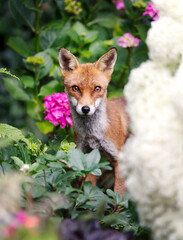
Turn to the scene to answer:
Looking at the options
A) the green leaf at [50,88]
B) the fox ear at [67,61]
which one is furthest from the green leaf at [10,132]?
the green leaf at [50,88]

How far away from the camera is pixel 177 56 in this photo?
1.49 metres

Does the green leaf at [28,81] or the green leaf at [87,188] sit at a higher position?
the green leaf at [87,188]

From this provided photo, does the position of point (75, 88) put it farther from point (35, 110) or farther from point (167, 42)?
point (167, 42)

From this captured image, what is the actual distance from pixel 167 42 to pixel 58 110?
155 cm

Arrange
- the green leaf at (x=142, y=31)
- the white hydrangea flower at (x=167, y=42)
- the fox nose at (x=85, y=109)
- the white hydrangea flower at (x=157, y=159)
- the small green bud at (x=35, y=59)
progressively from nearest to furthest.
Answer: the white hydrangea flower at (x=157, y=159) → the white hydrangea flower at (x=167, y=42) → the fox nose at (x=85, y=109) → the small green bud at (x=35, y=59) → the green leaf at (x=142, y=31)

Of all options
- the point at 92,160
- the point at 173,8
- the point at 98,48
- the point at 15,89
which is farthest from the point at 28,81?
the point at 173,8

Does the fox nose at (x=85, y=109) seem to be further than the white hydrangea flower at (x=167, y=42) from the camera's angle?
Yes

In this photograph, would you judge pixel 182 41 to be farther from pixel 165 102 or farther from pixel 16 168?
pixel 16 168

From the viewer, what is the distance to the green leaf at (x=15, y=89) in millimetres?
3750

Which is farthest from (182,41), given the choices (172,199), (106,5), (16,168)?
(106,5)

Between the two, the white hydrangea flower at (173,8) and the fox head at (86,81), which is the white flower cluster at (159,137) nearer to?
the white hydrangea flower at (173,8)

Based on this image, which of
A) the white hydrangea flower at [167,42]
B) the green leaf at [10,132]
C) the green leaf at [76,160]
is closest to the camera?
the white hydrangea flower at [167,42]

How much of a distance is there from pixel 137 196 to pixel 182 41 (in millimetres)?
661

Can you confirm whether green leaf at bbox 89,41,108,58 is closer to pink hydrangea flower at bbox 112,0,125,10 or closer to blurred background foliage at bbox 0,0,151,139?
blurred background foliage at bbox 0,0,151,139
